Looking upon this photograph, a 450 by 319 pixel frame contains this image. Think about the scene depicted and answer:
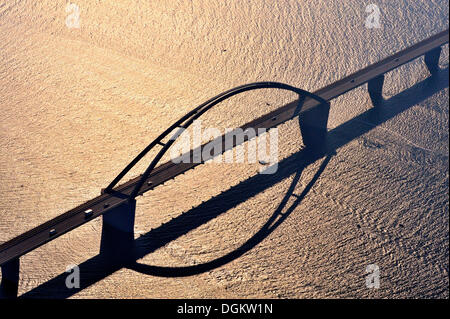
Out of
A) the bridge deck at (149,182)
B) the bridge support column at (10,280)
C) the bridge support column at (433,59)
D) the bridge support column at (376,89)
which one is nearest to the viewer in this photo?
the bridge support column at (10,280)

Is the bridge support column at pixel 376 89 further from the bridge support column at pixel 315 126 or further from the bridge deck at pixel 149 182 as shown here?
the bridge support column at pixel 315 126

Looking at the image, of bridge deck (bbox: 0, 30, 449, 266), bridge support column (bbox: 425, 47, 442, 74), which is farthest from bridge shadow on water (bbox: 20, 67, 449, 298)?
bridge deck (bbox: 0, 30, 449, 266)

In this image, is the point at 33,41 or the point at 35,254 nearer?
the point at 35,254

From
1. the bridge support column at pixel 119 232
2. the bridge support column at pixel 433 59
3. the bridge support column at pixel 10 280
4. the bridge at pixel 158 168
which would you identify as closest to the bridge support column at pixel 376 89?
the bridge at pixel 158 168

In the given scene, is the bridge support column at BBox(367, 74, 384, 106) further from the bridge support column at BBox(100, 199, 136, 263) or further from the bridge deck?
the bridge support column at BBox(100, 199, 136, 263)

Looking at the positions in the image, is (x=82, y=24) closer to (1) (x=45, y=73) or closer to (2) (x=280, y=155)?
(1) (x=45, y=73)

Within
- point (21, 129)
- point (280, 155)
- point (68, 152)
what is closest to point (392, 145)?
point (280, 155)
